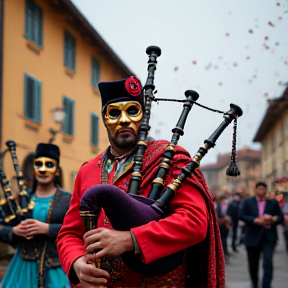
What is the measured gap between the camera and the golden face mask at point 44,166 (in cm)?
566

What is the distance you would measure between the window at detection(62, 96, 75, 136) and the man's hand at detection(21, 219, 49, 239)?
12515mm

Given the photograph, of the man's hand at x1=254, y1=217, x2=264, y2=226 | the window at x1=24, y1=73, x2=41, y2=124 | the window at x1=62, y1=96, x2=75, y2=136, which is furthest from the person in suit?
the window at x1=62, y1=96, x2=75, y2=136

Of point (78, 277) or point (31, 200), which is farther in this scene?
point (31, 200)

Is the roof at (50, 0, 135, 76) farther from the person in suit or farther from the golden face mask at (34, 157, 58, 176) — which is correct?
the golden face mask at (34, 157, 58, 176)

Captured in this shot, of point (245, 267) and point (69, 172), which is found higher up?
point (69, 172)

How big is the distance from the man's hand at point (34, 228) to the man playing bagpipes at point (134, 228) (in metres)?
2.29

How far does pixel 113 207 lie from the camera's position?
2.61 m

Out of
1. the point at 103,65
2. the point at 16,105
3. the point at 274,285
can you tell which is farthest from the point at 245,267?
the point at 103,65

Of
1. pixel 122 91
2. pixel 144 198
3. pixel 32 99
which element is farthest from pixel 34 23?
pixel 144 198

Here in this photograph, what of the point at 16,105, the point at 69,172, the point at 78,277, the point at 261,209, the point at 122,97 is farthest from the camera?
the point at 69,172

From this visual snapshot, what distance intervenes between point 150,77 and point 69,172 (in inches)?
565

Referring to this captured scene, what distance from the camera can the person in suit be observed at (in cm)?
846

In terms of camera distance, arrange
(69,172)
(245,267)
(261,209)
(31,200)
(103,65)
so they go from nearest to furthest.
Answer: (31,200) → (261,209) → (245,267) → (69,172) → (103,65)

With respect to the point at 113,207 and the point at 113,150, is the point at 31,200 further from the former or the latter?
the point at 113,207
